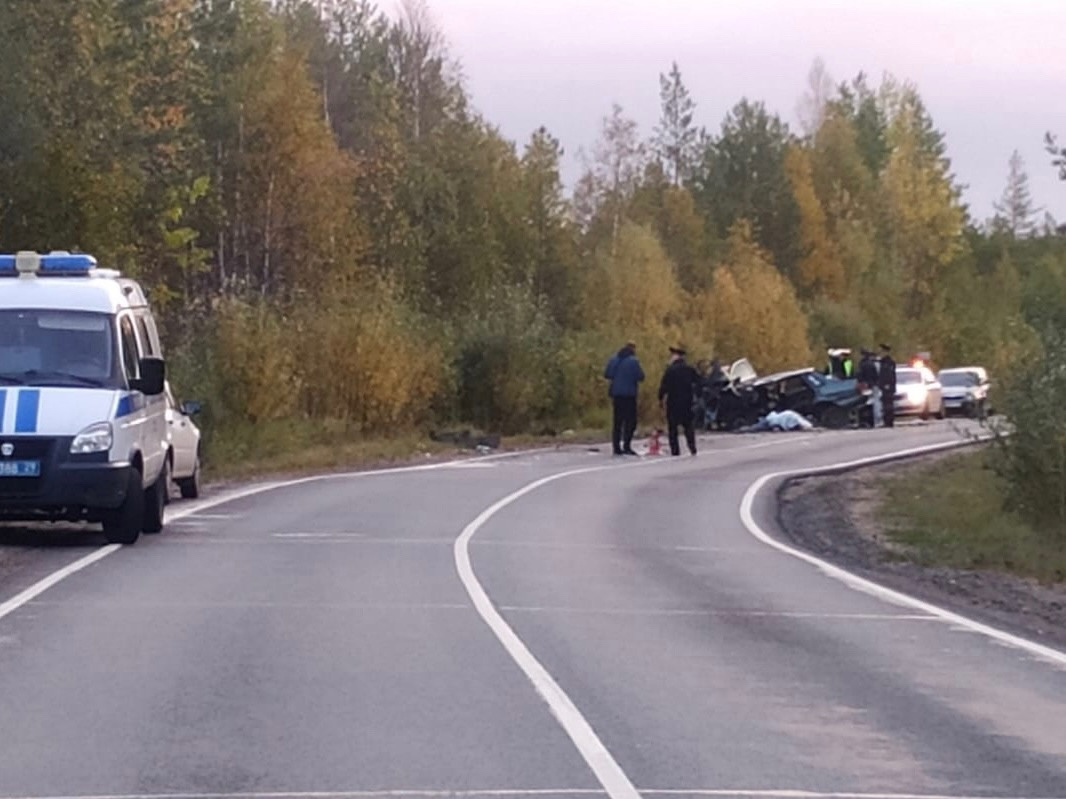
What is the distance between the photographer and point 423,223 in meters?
68.6

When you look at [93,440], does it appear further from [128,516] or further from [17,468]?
[128,516]

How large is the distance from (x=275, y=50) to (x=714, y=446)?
2872cm

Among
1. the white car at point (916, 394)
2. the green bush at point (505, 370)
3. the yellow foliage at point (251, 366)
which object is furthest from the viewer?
the white car at point (916, 394)

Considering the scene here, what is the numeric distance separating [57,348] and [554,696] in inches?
385

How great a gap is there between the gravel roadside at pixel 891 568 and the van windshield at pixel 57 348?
701 cm

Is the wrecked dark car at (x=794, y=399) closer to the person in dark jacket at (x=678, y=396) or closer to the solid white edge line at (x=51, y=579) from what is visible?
the person in dark jacket at (x=678, y=396)

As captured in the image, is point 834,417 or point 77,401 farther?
point 834,417

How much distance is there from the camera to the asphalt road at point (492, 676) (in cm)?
895

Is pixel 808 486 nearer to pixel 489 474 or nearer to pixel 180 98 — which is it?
Answer: pixel 489 474

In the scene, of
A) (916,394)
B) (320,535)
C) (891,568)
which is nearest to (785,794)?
(891,568)

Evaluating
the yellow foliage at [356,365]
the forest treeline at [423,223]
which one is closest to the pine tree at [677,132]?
the forest treeline at [423,223]

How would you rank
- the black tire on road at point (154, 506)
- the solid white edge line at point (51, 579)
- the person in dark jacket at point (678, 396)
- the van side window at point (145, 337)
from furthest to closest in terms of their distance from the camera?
the person in dark jacket at point (678, 396)
the van side window at point (145, 337)
the black tire on road at point (154, 506)
the solid white edge line at point (51, 579)

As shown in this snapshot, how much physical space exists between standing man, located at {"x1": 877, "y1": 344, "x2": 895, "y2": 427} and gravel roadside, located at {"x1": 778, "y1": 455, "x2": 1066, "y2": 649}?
18.3 meters

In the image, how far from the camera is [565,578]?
17.1 metres
